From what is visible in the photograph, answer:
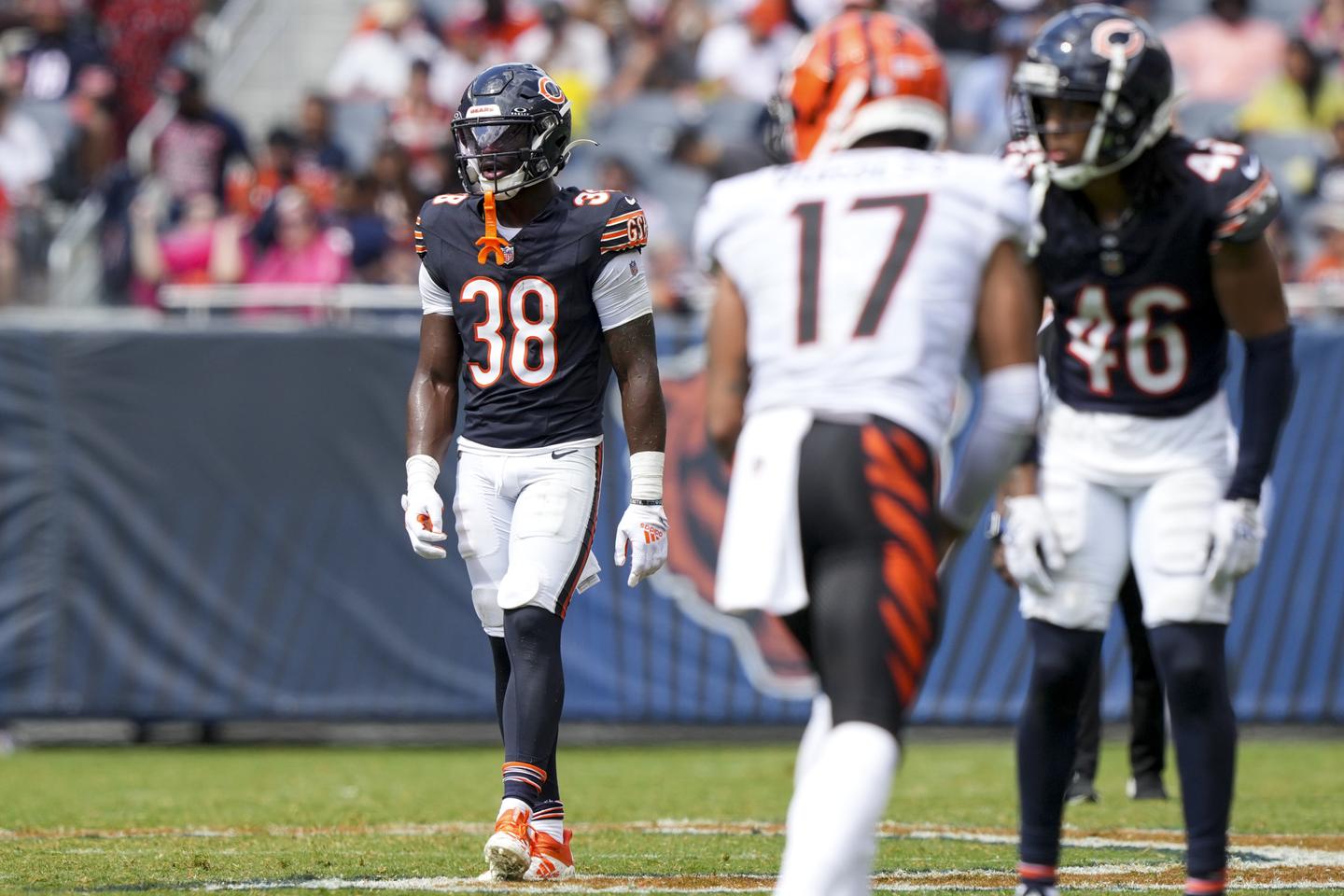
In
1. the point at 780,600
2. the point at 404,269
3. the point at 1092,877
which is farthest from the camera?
the point at 404,269

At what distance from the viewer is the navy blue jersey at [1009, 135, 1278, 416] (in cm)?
407

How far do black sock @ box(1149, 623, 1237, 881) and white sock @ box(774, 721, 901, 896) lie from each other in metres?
1.00

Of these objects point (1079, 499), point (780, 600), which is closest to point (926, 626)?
point (780, 600)

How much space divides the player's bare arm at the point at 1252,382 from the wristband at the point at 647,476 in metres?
1.60

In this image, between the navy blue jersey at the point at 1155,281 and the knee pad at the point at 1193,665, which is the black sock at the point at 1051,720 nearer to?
the knee pad at the point at 1193,665

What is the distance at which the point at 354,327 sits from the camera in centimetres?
963

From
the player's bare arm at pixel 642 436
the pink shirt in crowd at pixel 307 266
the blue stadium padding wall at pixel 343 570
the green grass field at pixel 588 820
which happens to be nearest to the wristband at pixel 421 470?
the player's bare arm at pixel 642 436

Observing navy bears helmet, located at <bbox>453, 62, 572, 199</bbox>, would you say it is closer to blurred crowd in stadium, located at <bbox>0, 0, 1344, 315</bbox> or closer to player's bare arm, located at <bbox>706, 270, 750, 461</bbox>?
player's bare arm, located at <bbox>706, 270, 750, 461</bbox>

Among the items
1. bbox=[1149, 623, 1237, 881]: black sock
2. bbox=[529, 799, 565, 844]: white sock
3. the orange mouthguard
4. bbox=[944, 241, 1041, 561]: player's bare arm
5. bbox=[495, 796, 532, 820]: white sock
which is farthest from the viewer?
the orange mouthguard

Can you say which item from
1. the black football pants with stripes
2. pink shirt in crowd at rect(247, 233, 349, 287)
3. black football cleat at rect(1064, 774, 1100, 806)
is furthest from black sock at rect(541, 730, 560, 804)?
pink shirt in crowd at rect(247, 233, 349, 287)

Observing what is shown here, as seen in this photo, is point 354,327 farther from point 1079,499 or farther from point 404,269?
point 1079,499

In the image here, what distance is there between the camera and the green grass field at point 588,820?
482cm

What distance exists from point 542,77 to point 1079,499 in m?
2.02

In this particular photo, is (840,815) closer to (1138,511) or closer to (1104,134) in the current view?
(1138,511)
